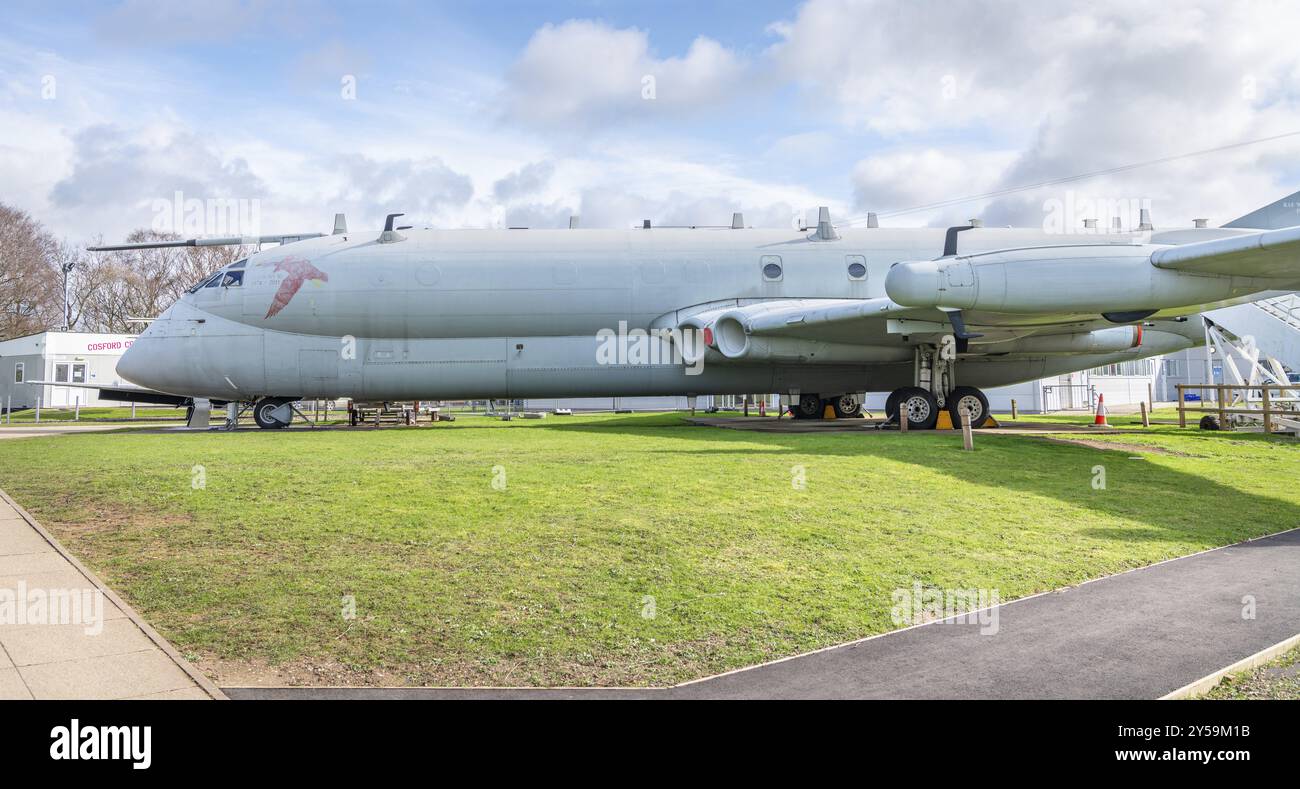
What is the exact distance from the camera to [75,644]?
4.69 metres

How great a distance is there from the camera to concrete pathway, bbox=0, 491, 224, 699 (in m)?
4.10

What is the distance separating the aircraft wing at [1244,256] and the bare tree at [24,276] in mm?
57655

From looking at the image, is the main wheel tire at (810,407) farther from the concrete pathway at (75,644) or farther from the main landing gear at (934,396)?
the concrete pathway at (75,644)

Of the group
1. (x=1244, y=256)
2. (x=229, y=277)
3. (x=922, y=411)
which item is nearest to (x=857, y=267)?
(x=922, y=411)

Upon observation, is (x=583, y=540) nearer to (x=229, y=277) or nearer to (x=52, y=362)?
(x=229, y=277)

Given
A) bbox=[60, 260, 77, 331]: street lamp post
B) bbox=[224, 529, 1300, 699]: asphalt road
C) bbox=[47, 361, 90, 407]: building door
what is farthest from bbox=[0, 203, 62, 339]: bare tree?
bbox=[224, 529, 1300, 699]: asphalt road

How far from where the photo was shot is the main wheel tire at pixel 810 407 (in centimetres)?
2605

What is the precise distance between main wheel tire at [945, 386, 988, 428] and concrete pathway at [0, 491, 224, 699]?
59.2 ft

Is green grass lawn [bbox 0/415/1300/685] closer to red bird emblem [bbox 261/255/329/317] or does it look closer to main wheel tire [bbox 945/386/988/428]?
main wheel tire [bbox 945/386/988/428]

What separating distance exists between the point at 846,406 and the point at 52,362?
122 ft
